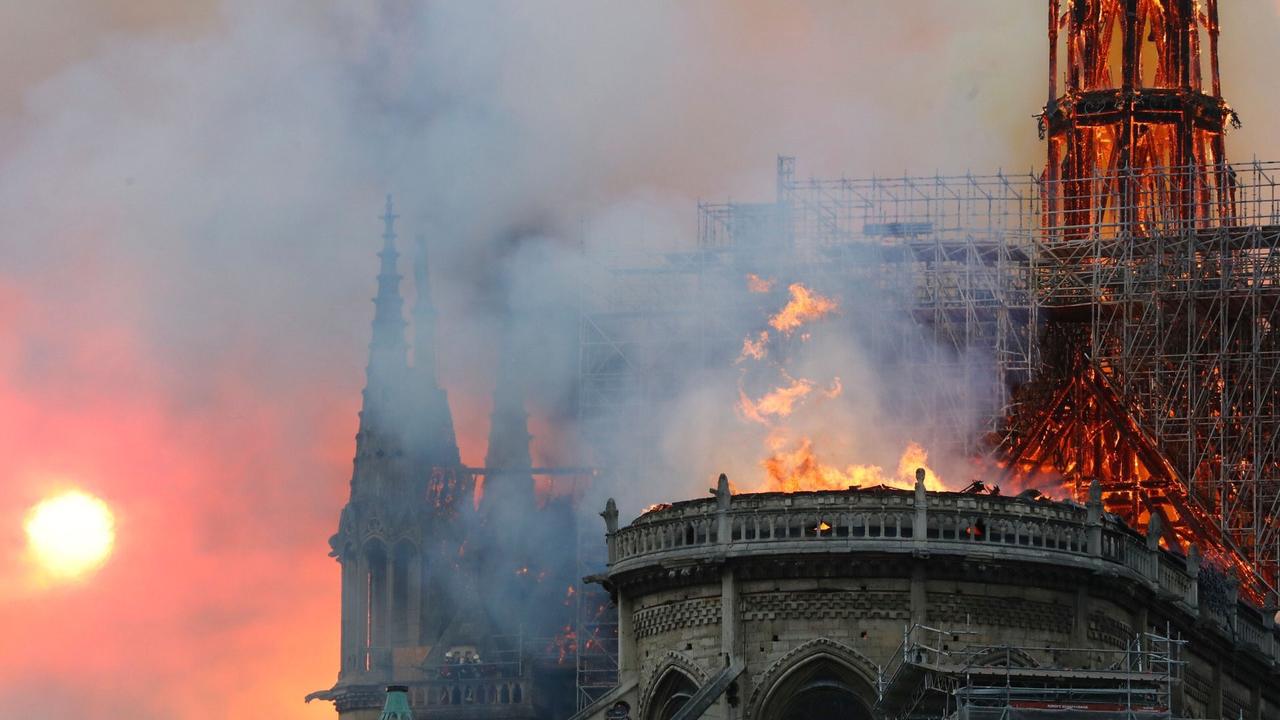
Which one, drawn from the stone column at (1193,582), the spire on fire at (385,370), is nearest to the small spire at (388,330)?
the spire on fire at (385,370)

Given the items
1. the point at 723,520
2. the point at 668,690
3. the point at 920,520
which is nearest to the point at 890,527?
the point at 920,520

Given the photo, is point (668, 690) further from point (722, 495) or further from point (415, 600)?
point (415, 600)

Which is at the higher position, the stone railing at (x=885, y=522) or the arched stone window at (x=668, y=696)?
the stone railing at (x=885, y=522)

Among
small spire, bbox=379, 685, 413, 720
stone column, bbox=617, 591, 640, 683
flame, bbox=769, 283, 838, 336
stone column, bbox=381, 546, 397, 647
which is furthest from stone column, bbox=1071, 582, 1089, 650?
stone column, bbox=381, 546, 397, 647

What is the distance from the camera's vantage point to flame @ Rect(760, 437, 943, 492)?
99125mm

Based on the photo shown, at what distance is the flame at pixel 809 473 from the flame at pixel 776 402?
2.01 m

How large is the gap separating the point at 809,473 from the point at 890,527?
11264mm

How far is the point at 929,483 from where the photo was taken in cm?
10588

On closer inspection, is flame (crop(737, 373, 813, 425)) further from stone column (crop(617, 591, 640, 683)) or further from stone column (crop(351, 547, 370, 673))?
stone column (crop(351, 547, 370, 673))

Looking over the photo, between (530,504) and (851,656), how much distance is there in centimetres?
4666

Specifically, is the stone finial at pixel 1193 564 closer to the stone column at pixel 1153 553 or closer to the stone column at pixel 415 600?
the stone column at pixel 1153 553

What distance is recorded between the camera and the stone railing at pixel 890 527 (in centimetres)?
8850

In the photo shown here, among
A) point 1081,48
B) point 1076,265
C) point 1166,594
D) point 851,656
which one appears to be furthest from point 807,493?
point 1081,48

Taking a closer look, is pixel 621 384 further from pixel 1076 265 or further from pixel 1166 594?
pixel 1166 594
